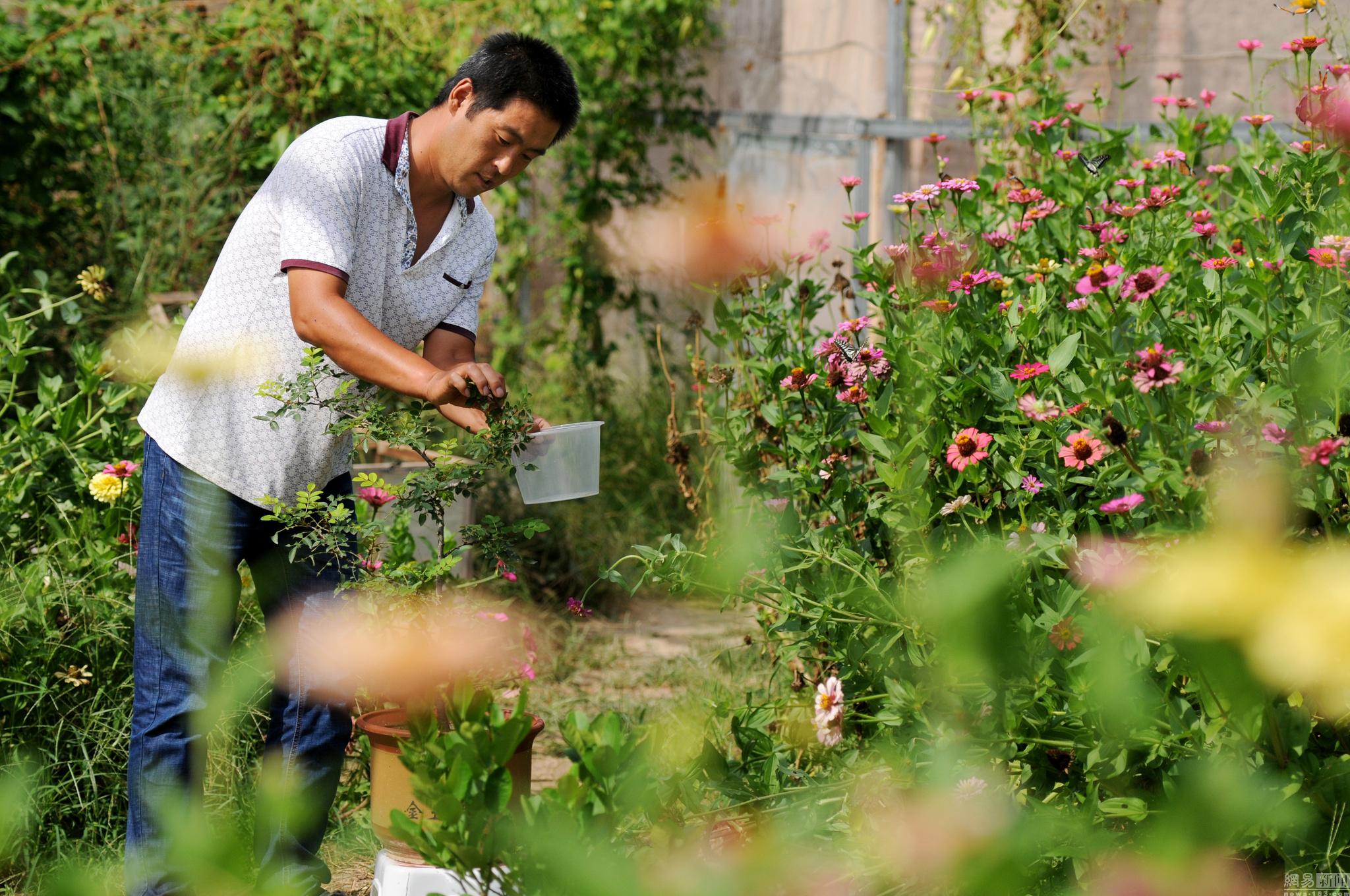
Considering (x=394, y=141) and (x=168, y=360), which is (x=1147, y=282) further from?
(x=168, y=360)

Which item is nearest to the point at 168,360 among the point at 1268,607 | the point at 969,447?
the point at 969,447

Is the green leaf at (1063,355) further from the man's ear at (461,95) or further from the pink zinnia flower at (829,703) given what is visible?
the man's ear at (461,95)

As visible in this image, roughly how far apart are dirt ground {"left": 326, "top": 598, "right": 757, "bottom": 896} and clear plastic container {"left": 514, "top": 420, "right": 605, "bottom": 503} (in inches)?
48.2

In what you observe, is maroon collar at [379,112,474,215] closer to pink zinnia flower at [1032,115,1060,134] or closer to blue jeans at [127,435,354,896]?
blue jeans at [127,435,354,896]

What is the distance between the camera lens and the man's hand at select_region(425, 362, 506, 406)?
6.09 ft

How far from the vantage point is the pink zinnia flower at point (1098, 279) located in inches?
76.2

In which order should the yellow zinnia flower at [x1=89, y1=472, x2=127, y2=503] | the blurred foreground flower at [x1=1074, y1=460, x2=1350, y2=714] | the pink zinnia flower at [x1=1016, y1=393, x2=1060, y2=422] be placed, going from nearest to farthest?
the blurred foreground flower at [x1=1074, y1=460, x2=1350, y2=714]
the pink zinnia flower at [x1=1016, y1=393, x2=1060, y2=422]
the yellow zinnia flower at [x1=89, y1=472, x2=127, y2=503]

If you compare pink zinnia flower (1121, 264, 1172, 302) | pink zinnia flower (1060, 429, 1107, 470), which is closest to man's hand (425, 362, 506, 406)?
pink zinnia flower (1060, 429, 1107, 470)

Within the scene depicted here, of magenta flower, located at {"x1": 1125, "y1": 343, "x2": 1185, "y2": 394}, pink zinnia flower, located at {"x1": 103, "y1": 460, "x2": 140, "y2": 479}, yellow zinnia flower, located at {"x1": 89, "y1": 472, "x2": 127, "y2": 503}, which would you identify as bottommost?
yellow zinnia flower, located at {"x1": 89, "y1": 472, "x2": 127, "y2": 503}

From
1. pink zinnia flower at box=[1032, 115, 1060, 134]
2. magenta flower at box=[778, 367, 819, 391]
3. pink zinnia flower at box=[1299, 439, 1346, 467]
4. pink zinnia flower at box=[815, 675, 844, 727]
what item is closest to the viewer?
pink zinnia flower at box=[1299, 439, 1346, 467]

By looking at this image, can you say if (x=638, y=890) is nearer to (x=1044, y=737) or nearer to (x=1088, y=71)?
(x=1044, y=737)

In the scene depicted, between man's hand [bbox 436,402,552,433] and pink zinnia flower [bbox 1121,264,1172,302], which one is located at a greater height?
pink zinnia flower [bbox 1121,264,1172,302]

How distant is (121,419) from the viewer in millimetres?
3205

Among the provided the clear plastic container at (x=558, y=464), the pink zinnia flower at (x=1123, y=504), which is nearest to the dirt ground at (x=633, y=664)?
the clear plastic container at (x=558, y=464)
